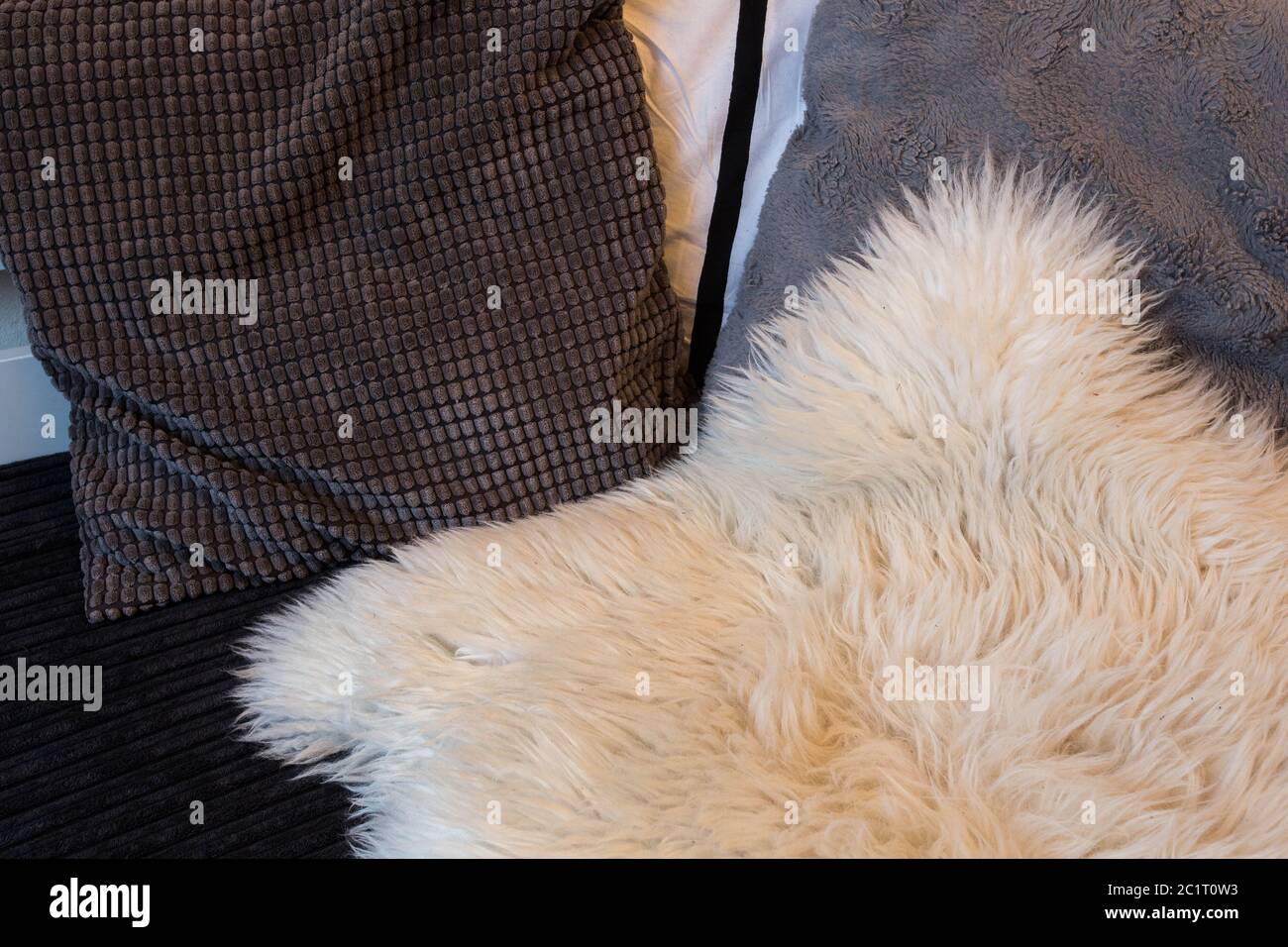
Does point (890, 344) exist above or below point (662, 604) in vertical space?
above

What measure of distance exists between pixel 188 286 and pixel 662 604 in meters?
0.45

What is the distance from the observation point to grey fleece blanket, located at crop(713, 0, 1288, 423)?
75 cm

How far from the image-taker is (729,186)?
35.7 inches

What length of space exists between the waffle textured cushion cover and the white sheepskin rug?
0.29 feet

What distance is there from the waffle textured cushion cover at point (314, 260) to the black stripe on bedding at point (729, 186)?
0.07m

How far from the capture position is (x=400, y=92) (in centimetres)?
83

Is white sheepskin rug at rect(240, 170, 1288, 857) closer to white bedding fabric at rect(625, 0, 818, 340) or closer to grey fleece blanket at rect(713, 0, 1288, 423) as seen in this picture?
grey fleece blanket at rect(713, 0, 1288, 423)

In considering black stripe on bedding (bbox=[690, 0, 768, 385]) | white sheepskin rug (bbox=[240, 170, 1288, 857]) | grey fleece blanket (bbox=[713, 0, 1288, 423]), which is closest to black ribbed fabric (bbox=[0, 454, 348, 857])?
white sheepskin rug (bbox=[240, 170, 1288, 857])

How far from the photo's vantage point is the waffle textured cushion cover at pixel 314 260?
80 cm

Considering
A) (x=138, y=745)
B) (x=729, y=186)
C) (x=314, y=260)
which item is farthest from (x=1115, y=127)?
(x=138, y=745)
